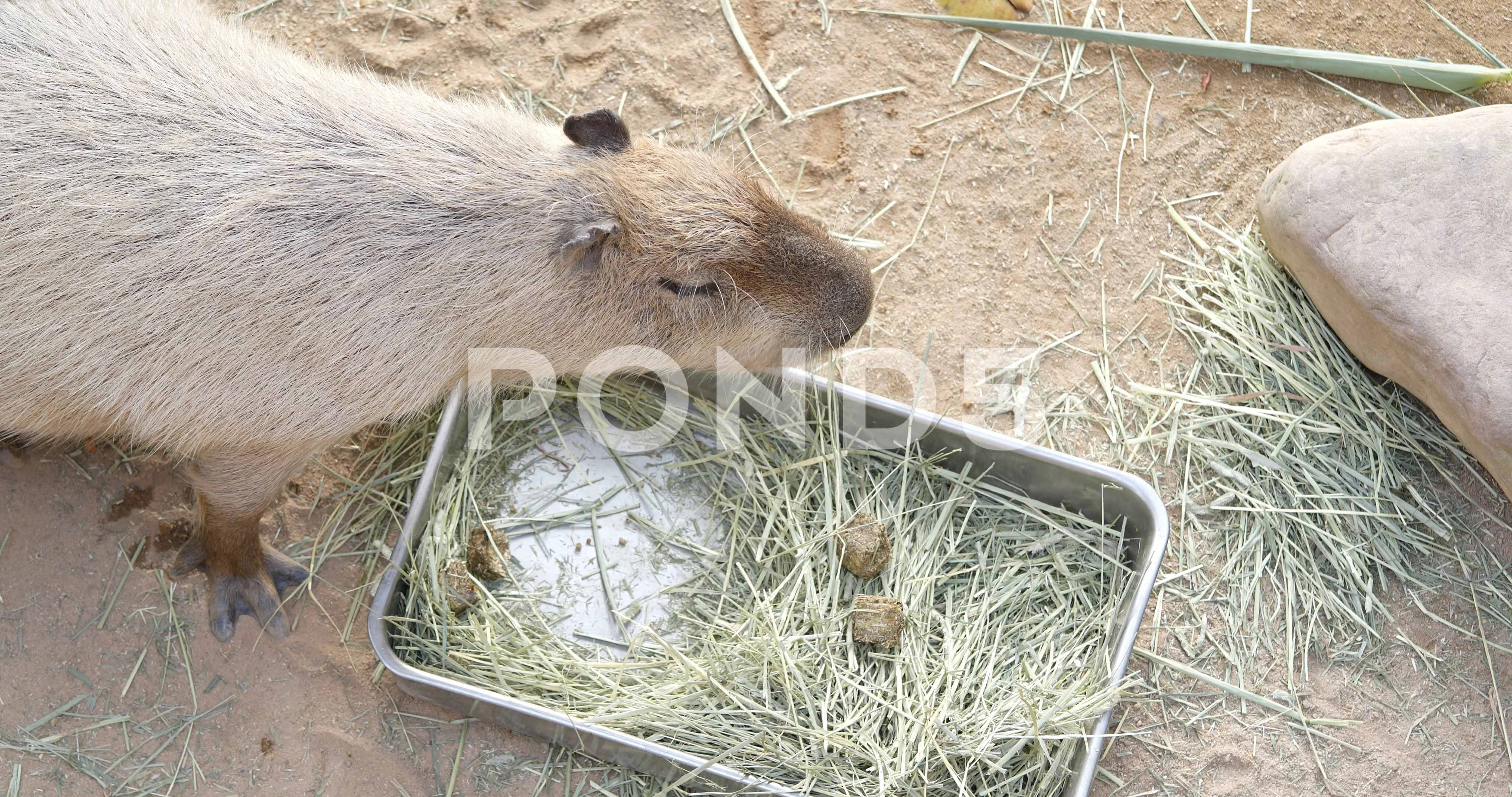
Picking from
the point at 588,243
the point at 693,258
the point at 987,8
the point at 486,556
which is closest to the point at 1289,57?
the point at 987,8

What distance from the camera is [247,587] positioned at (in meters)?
3.57

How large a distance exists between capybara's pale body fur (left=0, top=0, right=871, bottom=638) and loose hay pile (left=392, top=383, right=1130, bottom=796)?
0.62m

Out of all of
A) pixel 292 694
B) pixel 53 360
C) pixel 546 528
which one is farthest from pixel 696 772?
pixel 53 360

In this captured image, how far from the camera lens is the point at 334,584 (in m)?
3.67

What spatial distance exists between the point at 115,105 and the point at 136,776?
79.3 inches

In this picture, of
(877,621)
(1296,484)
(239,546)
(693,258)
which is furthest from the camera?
(1296,484)

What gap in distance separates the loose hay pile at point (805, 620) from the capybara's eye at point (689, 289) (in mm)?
736

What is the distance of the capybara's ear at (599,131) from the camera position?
3008 millimetres

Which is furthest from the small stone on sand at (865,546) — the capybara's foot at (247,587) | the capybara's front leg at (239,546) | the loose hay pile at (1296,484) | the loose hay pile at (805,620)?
the capybara's foot at (247,587)

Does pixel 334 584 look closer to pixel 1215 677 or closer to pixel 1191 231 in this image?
pixel 1215 677

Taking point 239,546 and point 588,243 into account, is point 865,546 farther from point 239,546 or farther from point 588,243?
point 239,546

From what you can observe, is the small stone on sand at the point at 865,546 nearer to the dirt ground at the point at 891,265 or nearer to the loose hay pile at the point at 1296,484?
the dirt ground at the point at 891,265

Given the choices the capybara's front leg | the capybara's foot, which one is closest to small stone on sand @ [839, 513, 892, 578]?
the capybara's front leg

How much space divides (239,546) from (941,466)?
2303 millimetres
